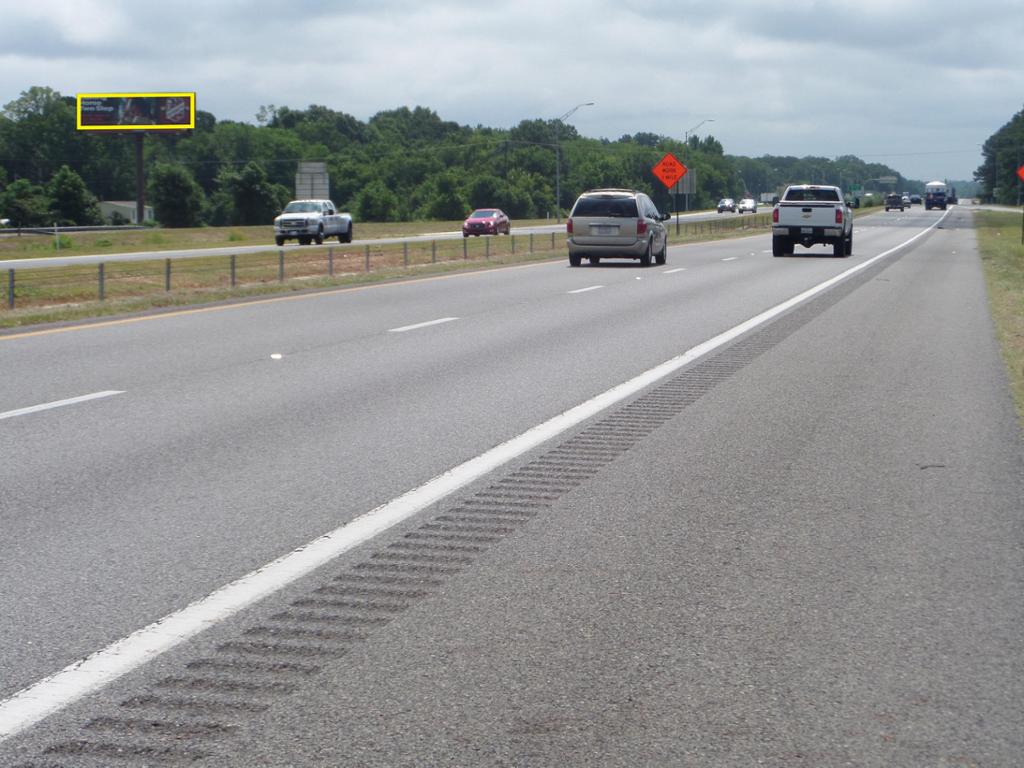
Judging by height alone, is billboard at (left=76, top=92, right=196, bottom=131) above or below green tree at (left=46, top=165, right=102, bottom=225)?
above

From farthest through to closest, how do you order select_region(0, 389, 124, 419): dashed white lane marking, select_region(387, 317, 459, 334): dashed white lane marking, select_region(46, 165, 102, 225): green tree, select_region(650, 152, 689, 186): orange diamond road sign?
select_region(46, 165, 102, 225): green tree → select_region(650, 152, 689, 186): orange diamond road sign → select_region(387, 317, 459, 334): dashed white lane marking → select_region(0, 389, 124, 419): dashed white lane marking

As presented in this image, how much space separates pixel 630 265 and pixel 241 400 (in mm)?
26008

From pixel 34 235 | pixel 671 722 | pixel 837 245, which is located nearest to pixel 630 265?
pixel 837 245

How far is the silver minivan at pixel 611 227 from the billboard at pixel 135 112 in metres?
79.5

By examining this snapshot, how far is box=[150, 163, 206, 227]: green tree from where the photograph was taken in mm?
120812

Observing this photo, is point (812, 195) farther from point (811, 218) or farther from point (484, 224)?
point (484, 224)

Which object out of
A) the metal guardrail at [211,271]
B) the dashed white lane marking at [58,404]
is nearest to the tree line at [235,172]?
the metal guardrail at [211,271]

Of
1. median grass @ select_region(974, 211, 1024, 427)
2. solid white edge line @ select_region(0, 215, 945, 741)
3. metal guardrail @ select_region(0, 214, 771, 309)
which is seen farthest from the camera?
metal guardrail @ select_region(0, 214, 771, 309)

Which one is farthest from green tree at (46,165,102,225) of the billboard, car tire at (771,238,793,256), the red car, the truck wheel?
the truck wheel

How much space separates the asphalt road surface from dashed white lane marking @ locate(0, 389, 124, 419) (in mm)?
55

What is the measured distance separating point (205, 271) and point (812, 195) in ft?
60.5

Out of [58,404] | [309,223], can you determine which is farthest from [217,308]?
[309,223]

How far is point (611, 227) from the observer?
34344 millimetres

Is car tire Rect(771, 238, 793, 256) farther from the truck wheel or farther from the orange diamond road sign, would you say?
the orange diamond road sign
